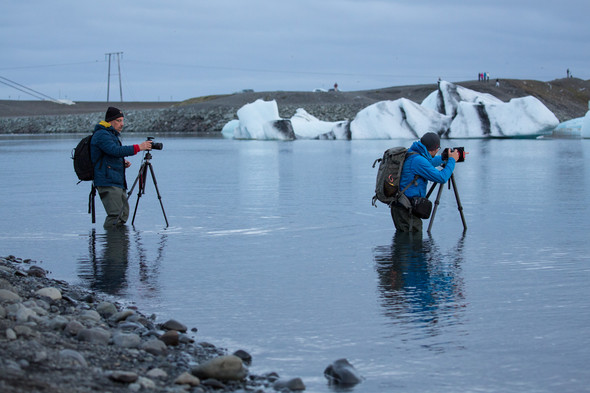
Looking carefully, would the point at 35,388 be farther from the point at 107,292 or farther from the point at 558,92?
the point at 558,92

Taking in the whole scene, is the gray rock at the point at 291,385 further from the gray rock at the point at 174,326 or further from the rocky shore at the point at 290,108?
the rocky shore at the point at 290,108

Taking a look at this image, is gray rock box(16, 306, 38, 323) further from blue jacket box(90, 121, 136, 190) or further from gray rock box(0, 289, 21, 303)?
blue jacket box(90, 121, 136, 190)

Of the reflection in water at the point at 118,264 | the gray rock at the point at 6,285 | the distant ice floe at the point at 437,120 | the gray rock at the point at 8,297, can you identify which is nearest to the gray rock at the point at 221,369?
the gray rock at the point at 8,297

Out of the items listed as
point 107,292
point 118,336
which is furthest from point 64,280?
point 118,336

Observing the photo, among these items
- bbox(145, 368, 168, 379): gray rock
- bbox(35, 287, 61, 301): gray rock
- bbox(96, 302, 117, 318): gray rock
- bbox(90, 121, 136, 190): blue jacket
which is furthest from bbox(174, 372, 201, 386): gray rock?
bbox(90, 121, 136, 190): blue jacket

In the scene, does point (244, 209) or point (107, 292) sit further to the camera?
point (244, 209)

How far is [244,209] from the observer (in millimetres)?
12859

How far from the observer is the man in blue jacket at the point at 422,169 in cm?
932

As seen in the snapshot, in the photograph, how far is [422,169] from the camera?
9.32 meters

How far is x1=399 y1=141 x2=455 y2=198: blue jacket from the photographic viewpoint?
930cm

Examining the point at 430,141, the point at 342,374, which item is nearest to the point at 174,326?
the point at 342,374

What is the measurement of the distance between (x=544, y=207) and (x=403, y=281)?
6.18 metres

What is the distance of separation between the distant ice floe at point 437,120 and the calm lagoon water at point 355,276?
1282 inches

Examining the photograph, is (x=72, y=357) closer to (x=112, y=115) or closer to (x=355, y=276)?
(x=355, y=276)
